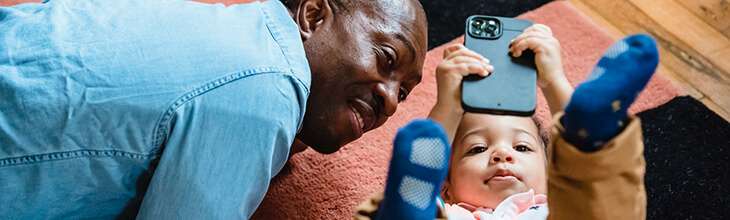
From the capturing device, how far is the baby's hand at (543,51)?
44.9 inches

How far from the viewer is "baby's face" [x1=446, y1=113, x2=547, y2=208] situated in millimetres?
1263

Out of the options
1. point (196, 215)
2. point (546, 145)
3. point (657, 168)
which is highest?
point (196, 215)

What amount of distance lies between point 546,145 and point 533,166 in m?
0.12

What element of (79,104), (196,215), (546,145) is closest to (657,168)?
(546,145)

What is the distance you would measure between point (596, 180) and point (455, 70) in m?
0.31

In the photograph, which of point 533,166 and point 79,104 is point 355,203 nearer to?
point 533,166

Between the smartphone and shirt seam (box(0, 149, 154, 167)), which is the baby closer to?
the smartphone

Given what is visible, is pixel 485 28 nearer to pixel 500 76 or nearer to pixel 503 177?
pixel 500 76

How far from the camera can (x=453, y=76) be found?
116 centimetres

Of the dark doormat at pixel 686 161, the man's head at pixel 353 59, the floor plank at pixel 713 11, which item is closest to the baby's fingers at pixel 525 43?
the man's head at pixel 353 59

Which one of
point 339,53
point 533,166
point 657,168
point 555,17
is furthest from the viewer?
point 555,17

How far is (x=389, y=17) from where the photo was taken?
1.16m

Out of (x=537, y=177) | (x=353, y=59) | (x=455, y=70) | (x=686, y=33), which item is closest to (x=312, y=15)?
(x=353, y=59)

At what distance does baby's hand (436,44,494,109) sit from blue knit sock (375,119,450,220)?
262 mm
